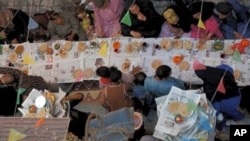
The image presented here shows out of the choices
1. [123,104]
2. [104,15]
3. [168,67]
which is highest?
[104,15]

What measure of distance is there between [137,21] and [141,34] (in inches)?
6.7

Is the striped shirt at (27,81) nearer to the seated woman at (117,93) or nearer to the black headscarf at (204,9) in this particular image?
the seated woman at (117,93)

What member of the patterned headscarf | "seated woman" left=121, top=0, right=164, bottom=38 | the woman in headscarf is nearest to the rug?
the woman in headscarf

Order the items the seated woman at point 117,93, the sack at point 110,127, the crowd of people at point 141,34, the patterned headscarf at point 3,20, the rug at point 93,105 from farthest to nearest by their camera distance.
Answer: the patterned headscarf at point 3,20, the rug at point 93,105, the seated woman at point 117,93, the crowd of people at point 141,34, the sack at point 110,127

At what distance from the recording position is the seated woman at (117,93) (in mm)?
7316

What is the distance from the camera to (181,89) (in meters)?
6.89

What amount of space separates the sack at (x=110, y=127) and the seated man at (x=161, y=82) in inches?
35.7

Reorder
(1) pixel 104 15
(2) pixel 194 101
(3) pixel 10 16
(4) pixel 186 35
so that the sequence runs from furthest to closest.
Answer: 1. (3) pixel 10 16
2. (1) pixel 104 15
3. (4) pixel 186 35
4. (2) pixel 194 101

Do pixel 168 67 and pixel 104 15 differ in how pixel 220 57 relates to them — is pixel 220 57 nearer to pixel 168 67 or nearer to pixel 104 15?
pixel 168 67

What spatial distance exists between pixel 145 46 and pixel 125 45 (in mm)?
256

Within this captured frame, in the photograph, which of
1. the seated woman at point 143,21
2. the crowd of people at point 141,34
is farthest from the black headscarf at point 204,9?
the seated woman at point 143,21

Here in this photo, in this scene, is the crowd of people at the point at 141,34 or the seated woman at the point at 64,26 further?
the seated woman at the point at 64,26

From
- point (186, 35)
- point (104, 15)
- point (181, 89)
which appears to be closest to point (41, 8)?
point (104, 15)

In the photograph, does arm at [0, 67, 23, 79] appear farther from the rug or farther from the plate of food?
the plate of food
